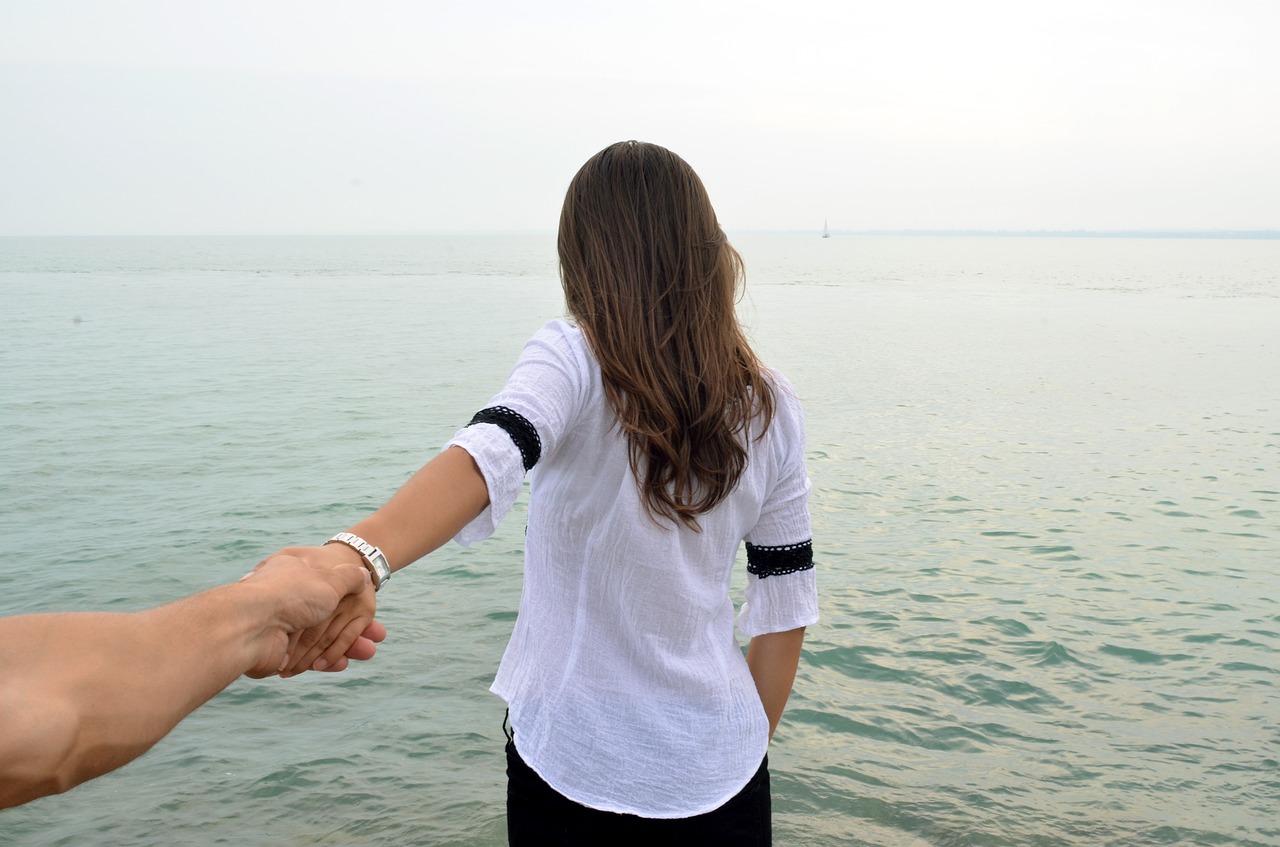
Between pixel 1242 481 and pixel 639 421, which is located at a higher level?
pixel 639 421

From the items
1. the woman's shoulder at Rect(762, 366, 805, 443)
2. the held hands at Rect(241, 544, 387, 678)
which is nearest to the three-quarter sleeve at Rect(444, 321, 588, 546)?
the held hands at Rect(241, 544, 387, 678)

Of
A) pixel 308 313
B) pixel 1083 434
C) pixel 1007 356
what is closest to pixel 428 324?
pixel 308 313

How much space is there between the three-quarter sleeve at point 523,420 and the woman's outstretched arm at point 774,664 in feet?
3.03

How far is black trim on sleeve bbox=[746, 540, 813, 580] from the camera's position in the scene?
2422mm

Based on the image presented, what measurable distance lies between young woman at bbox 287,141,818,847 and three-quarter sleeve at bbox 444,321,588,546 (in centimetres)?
1

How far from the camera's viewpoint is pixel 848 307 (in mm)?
50844

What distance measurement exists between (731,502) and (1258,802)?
5844 mm

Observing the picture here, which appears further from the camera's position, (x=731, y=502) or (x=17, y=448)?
(x=17, y=448)

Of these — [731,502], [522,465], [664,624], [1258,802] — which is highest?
[522,465]

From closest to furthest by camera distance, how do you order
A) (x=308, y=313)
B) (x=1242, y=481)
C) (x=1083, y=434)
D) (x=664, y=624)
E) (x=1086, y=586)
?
(x=664, y=624)
(x=1086, y=586)
(x=1242, y=481)
(x=1083, y=434)
(x=308, y=313)

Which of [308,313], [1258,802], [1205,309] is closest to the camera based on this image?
[1258,802]

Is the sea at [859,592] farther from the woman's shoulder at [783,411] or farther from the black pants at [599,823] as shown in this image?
the woman's shoulder at [783,411]

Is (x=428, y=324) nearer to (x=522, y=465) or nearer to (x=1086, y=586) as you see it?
(x=1086, y=586)

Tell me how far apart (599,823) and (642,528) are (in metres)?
0.66
